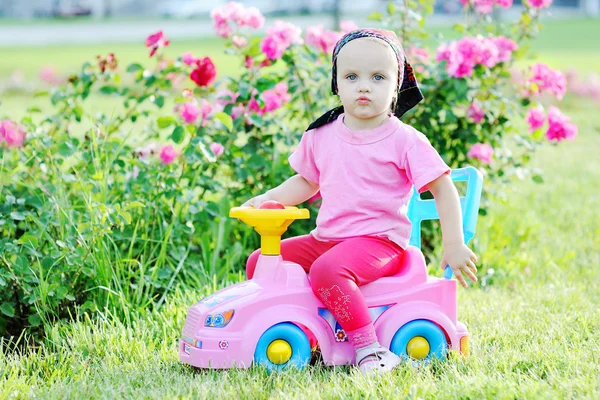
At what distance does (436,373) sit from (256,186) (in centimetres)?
164

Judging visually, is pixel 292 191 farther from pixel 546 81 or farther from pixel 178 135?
pixel 546 81

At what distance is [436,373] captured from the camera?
2.51 m

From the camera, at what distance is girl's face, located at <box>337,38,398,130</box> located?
8.44ft

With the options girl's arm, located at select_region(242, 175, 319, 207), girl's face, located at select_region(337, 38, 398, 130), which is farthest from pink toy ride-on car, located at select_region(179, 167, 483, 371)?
girl's face, located at select_region(337, 38, 398, 130)

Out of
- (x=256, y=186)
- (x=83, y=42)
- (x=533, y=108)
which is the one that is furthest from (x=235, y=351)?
(x=83, y=42)

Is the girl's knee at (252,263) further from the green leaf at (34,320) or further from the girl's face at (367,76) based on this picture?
the green leaf at (34,320)

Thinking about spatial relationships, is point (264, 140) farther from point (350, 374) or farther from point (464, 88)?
point (350, 374)

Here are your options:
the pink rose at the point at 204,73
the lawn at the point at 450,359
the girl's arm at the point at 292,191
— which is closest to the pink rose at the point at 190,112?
the pink rose at the point at 204,73

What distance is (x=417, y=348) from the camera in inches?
103

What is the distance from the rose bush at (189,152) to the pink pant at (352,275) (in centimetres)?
84

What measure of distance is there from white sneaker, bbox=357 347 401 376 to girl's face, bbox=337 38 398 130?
0.72 meters

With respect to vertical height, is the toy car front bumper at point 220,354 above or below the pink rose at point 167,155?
below

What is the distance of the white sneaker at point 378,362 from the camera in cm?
246

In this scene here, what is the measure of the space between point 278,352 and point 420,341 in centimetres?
45
